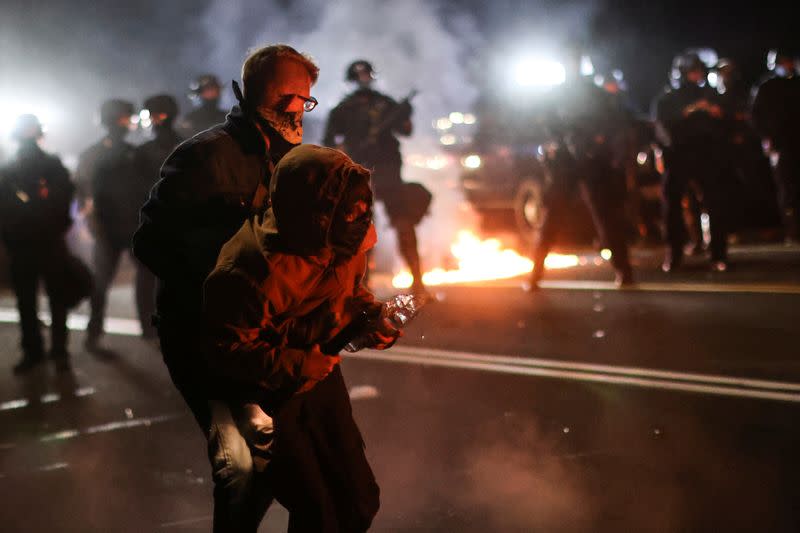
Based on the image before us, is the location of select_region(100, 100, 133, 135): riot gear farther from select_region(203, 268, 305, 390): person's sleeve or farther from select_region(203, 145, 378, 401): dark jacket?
select_region(203, 268, 305, 390): person's sleeve

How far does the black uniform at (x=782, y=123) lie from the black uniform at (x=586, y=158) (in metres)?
2.88

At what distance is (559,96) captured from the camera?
9.49 meters

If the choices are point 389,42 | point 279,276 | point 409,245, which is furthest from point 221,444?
point 389,42

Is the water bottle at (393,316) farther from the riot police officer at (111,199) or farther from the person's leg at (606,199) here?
the person's leg at (606,199)

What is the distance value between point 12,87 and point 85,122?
3027 millimetres

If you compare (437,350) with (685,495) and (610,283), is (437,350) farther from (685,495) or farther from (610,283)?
(685,495)

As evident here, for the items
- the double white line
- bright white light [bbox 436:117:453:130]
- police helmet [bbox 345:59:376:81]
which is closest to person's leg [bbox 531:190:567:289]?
police helmet [bbox 345:59:376:81]

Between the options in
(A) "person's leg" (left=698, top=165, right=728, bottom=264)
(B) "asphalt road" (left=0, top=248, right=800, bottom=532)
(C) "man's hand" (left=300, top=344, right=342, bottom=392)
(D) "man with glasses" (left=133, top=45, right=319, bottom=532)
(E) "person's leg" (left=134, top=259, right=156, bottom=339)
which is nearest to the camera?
(C) "man's hand" (left=300, top=344, right=342, bottom=392)

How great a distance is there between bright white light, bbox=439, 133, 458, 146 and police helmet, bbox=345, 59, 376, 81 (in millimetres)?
7493

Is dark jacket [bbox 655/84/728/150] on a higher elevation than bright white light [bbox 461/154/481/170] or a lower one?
higher

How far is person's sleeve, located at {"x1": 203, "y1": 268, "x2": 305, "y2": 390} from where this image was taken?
2.71m

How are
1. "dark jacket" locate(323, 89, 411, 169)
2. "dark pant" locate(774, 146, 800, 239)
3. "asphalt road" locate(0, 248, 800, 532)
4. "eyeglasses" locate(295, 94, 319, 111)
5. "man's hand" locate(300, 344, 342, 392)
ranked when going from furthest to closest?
"dark pant" locate(774, 146, 800, 239), "dark jacket" locate(323, 89, 411, 169), "asphalt road" locate(0, 248, 800, 532), "eyeglasses" locate(295, 94, 319, 111), "man's hand" locate(300, 344, 342, 392)

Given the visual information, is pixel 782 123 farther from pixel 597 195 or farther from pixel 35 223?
pixel 35 223

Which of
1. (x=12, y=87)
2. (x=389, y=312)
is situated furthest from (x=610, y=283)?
(x=12, y=87)
